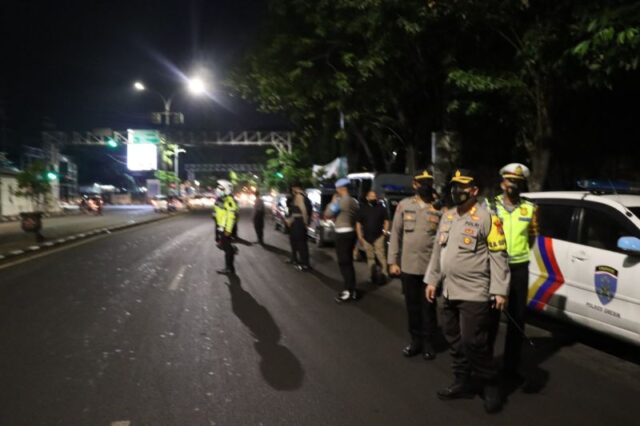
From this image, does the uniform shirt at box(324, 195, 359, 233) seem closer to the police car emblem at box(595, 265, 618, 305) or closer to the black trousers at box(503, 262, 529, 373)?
the police car emblem at box(595, 265, 618, 305)

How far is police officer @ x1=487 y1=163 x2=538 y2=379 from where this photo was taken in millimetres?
4891

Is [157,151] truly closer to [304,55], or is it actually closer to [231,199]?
[304,55]

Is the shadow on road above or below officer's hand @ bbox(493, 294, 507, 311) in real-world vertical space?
below

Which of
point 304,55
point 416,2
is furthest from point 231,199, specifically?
point 304,55

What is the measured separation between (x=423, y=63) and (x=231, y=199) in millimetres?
8083

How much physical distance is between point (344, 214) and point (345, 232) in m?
0.28

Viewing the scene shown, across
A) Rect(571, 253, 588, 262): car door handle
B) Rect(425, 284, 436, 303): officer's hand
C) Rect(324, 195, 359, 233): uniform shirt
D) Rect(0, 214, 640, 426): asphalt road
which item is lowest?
Rect(0, 214, 640, 426): asphalt road

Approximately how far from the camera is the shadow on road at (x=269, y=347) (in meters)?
5.12

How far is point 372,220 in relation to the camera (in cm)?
967

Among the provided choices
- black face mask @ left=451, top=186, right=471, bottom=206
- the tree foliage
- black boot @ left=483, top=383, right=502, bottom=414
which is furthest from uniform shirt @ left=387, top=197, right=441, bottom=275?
the tree foliage

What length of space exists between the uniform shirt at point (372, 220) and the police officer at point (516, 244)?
14.6 feet

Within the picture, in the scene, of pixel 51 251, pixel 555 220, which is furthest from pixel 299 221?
pixel 51 251

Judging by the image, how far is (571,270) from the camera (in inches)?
252

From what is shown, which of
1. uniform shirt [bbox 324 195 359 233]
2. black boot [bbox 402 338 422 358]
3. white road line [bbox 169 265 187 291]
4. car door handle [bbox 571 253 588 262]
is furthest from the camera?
white road line [bbox 169 265 187 291]
